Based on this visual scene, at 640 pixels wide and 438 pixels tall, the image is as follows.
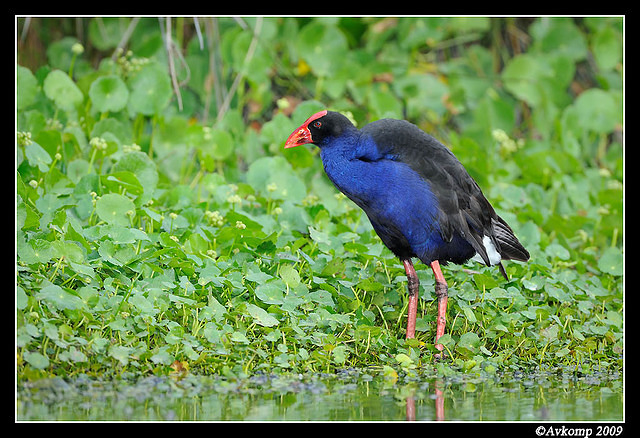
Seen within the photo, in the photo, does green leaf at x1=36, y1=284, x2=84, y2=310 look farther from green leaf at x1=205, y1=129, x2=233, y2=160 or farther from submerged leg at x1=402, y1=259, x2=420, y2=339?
green leaf at x1=205, y1=129, x2=233, y2=160

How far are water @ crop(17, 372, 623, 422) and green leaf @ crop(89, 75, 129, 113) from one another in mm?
2394

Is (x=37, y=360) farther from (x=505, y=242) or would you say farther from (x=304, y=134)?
(x=505, y=242)

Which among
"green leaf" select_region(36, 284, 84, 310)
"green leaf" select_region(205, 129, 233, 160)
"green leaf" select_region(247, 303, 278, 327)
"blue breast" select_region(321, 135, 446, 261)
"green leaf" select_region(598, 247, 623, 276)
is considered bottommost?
"green leaf" select_region(247, 303, 278, 327)

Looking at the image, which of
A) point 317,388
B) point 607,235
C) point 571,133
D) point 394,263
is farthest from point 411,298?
point 571,133

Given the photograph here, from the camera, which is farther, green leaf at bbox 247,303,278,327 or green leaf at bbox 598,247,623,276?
green leaf at bbox 598,247,623,276

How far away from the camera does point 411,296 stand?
3.74 meters

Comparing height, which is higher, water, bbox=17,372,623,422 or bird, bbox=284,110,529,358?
bird, bbox=284,110,529,358

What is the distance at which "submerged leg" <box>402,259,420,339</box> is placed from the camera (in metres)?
3.71

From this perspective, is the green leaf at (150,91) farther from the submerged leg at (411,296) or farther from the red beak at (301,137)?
the submerged leg at (411,296)

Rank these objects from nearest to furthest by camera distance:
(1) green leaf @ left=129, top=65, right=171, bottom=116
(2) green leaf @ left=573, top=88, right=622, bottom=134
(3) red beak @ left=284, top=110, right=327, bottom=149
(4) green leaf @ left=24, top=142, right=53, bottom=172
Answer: (3) red beak @ left=284, top=110, right=327, bottom=149
(4) green leaf @ left=24, top=142, right=53, bottom=172
(1) green leaf @ left=129, top=65, right=171, bottom=116
(2) green leaf @ left=573, top=88, right=622, bottom=134

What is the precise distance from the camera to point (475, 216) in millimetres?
3789

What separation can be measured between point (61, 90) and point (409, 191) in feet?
7.75

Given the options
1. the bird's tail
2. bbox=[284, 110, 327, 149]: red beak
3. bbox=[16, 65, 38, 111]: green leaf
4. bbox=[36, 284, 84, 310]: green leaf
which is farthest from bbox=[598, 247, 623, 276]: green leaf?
bbox=[16, 65, 38, 111]: green leaf

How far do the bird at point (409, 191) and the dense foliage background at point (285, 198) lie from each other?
0.23 meters
